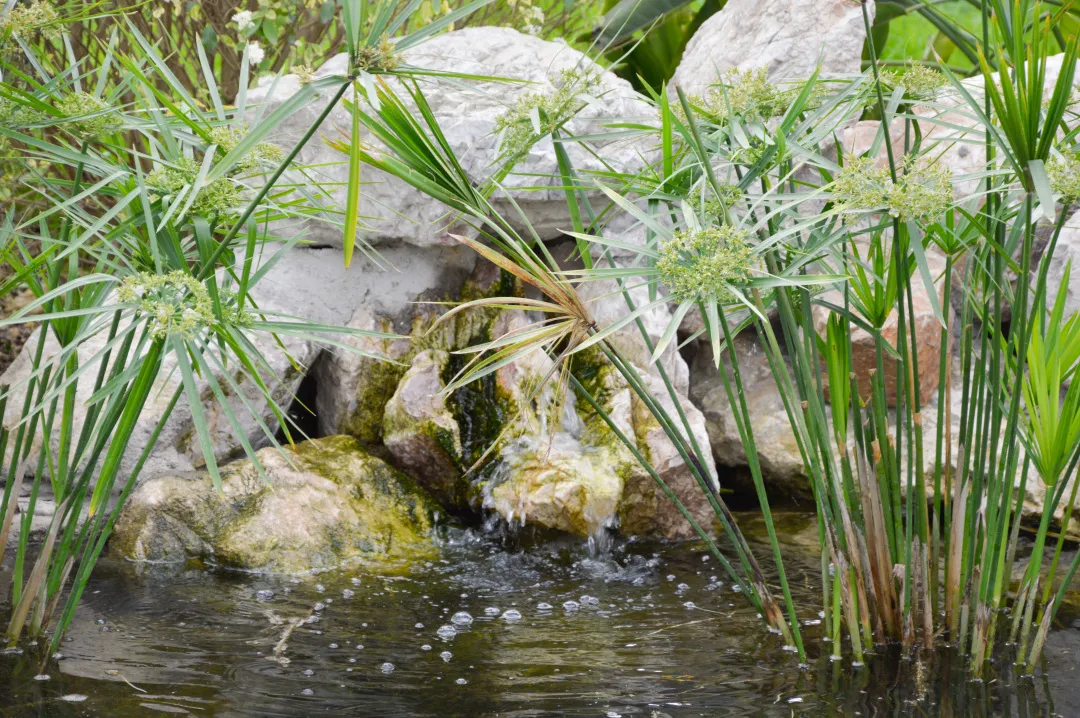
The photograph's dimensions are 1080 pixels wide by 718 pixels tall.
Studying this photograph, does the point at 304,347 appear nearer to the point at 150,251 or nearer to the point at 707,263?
the point at 150,251

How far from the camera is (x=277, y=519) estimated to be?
3.77 metres

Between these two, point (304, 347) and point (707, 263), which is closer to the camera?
point (707, 263)

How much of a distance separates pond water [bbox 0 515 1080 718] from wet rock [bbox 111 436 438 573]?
0.47ft

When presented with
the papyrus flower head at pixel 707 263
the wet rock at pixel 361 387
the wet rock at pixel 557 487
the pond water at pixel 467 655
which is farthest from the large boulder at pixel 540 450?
the papyrus flower head at pixel 707 263

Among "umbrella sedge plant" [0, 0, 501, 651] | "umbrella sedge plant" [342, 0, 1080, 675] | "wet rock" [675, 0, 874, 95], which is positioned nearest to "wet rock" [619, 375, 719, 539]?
"umbrella sedge plant" [342, 0, 1080, 675]

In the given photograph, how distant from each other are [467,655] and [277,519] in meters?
1.33

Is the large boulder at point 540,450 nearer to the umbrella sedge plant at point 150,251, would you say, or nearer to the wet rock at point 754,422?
the wet rock at point 754,422

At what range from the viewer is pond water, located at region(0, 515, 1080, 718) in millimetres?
2357

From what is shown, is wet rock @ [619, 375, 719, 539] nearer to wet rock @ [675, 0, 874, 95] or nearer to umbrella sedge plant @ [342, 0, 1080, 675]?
umbrella sedge plant @ [342, 0, 1080, 675]

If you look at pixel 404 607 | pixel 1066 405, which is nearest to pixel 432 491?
pixel 404 607

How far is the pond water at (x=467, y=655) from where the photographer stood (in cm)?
236

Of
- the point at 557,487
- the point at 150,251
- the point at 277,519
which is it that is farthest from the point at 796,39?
the point at 150,251

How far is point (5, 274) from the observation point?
4.48 m

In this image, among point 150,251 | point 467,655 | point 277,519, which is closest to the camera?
point 150,251
